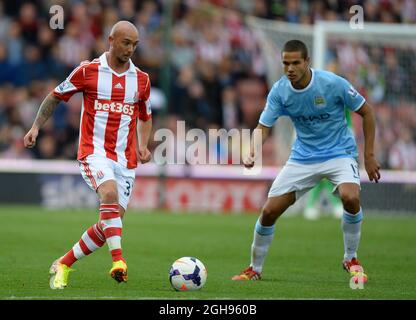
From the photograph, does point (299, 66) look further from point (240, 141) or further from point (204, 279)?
point (240, 141)

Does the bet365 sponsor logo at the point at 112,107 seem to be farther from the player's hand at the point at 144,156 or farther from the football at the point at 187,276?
the football at the point at 187,276

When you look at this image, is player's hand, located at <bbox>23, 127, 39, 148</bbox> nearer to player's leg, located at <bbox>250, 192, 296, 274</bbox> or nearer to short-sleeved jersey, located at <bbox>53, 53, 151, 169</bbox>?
short-sleeved jersey, located at <bbox>53, 53, 151, 169</bbox>

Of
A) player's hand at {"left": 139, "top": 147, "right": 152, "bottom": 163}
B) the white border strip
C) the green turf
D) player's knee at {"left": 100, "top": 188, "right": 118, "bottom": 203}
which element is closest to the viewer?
the green turf

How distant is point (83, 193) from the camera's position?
23.1 meters

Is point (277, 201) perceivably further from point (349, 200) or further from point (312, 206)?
point (312, 206)

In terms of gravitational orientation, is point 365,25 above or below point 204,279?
above

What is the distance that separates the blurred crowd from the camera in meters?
22.9

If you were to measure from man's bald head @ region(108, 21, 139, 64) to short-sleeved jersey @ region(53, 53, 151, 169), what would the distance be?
0.26 m

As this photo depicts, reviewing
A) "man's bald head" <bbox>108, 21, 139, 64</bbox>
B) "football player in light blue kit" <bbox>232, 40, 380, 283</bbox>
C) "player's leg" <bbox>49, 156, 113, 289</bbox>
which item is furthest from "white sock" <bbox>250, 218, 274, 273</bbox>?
"man's bald head" <bbox>108, 21, 139, 64</bbox>

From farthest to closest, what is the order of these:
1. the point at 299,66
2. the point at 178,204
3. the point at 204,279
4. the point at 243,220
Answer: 1. the point at 178,204
2. the point at 243,220
3. the point at 299,66
4. the point at 204,279

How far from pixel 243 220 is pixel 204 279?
11.4 m
